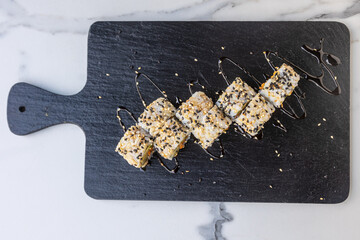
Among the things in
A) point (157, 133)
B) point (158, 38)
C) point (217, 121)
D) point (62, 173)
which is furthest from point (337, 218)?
point (62, 173)

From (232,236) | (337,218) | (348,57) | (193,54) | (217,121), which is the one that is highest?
(348,57)

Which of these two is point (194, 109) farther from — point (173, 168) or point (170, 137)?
point (173, 168)

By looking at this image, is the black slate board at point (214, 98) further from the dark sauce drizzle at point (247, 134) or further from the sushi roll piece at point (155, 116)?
the sushi roll piece at point (155, 116)

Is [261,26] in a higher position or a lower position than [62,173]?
higher

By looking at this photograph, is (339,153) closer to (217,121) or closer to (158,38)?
(217,121)

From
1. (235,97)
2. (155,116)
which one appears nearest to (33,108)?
(155,116)

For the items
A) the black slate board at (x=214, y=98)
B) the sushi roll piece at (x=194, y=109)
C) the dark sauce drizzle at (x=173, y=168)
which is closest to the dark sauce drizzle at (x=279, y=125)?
the black slate board at (x=214, y=98)
